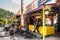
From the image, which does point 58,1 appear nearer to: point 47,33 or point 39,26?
point 47,33

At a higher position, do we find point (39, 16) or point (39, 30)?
point (39, 16)

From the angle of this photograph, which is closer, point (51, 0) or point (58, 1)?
point (58, 1)

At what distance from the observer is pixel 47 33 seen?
18391 millimetres

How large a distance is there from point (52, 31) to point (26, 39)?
3642 mm

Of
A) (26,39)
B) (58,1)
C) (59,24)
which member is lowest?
(26,39)

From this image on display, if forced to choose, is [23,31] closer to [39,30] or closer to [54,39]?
[39,30]

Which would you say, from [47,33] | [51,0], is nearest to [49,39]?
[47,33]

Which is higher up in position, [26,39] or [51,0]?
[51,0]

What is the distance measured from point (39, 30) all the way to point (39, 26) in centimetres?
48

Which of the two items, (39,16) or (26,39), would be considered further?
(39,16)

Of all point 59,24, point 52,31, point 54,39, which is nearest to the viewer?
point 54,39

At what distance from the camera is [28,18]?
27.9m

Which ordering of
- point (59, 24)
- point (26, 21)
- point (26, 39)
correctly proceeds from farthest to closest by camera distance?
point (26, 21), point (59, 24), point (26, 39)

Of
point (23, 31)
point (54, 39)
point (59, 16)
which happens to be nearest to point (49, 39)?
point (54, 39)
